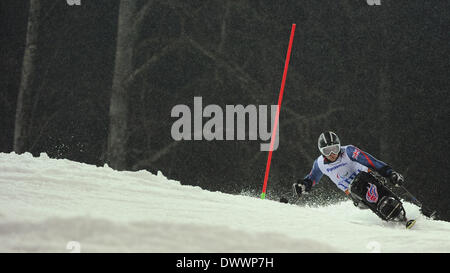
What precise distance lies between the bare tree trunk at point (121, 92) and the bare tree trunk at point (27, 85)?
6.58ft

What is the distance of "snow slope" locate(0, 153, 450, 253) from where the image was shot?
2.45 metres

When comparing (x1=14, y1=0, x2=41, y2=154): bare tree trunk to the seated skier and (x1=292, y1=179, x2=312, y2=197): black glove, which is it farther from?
the seated skier

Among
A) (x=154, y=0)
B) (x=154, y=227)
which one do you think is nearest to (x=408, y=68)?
(x=154, y=0)

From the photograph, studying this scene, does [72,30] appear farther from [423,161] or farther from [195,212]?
[195,212]

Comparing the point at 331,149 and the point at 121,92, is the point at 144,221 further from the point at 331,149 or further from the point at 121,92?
the point at 121,92

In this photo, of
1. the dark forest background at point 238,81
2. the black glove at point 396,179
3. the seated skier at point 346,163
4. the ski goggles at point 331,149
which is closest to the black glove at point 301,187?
the seated skier at point 346,163

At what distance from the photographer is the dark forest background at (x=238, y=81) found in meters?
12.8

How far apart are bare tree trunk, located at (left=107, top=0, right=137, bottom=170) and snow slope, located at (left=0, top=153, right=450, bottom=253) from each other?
6.87m

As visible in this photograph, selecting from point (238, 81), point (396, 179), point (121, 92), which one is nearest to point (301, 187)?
point (396, 179)

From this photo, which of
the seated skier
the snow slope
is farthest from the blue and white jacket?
the snow slope

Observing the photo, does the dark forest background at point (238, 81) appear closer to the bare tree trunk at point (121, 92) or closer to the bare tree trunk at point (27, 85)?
the bare tree trunk at point (27, 85)

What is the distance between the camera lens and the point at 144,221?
2648mm

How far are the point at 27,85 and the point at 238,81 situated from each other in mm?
4968
